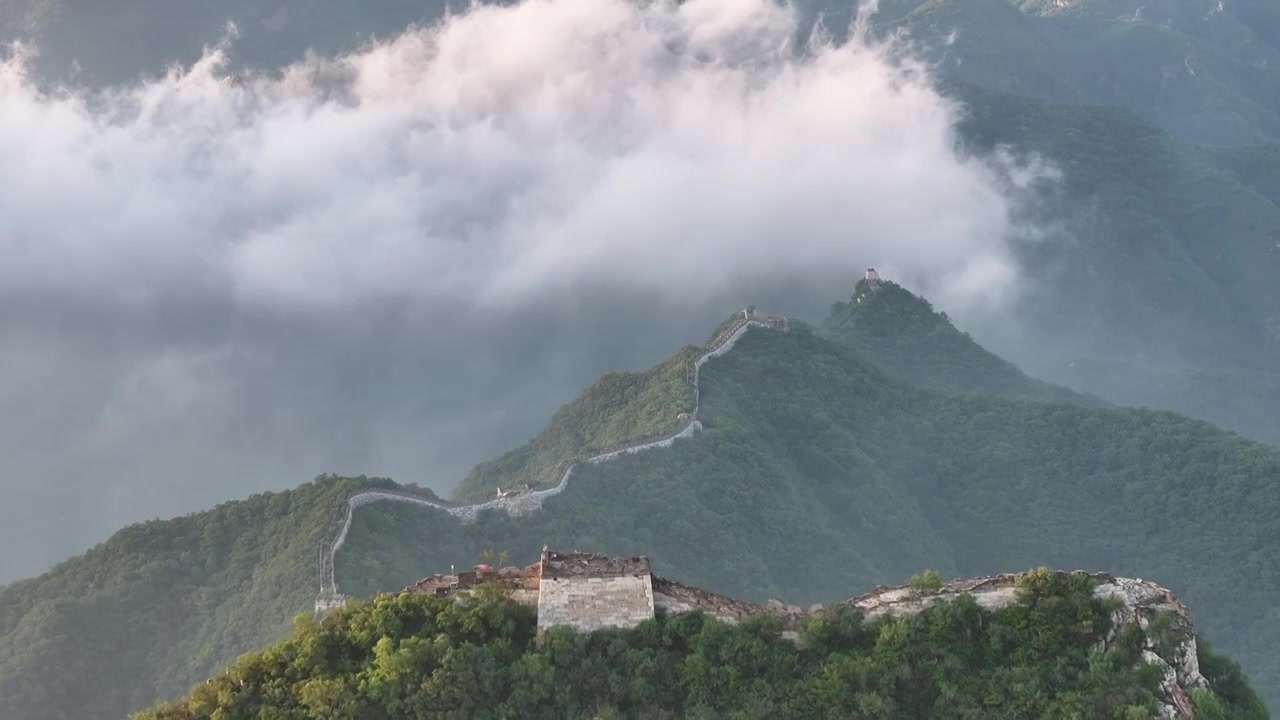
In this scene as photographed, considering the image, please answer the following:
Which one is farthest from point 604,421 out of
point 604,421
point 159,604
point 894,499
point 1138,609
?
point 1138,609

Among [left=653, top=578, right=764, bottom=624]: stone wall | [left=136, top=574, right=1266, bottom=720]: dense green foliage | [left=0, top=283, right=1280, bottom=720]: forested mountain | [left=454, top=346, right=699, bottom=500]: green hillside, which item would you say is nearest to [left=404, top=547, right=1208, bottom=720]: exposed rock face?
[left=653, top=578, right=764, bottom=624]: stone wall

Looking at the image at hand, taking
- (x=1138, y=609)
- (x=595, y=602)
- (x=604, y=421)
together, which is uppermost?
(x=604, y=421)

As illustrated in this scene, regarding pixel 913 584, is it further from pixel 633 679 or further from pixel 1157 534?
pixel 1157 534

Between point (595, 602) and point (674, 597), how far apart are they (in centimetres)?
223

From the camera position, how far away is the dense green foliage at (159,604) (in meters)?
65.0

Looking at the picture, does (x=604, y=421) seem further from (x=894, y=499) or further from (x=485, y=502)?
(x=485, y=502)

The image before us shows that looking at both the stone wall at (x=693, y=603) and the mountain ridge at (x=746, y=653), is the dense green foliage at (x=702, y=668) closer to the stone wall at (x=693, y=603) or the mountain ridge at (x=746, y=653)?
the mountain ridge at (x=746, y=653)

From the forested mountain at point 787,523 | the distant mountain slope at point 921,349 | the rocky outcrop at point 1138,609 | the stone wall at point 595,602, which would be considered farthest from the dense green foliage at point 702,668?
the distant mountain slope at point 921,349

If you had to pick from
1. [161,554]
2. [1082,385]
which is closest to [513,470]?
[161,554]

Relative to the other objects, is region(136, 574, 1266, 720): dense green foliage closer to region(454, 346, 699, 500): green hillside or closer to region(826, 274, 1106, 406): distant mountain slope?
region(454, 346, 699, 500): green hillside

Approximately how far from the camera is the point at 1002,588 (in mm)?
37656

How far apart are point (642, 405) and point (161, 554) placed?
38415 millimetres

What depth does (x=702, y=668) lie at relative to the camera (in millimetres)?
36344

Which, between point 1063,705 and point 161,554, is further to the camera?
point 161,554
